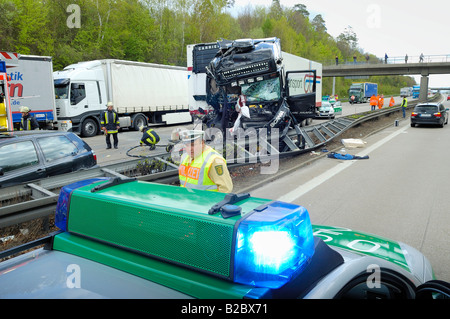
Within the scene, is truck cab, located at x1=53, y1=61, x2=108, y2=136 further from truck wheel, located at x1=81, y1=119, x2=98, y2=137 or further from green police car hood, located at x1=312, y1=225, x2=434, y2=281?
green police car hood, located at x1=312, y1=225, x2=434, y2=281

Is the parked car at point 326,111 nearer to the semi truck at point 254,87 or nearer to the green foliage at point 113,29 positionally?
the semi truck at point 254,87

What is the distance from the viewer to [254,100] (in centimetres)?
1396

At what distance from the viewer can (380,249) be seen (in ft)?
10.1

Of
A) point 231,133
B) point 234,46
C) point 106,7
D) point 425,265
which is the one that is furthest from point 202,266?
point 106,7

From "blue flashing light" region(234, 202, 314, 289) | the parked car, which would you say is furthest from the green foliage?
"blue flashing light" region(234, 202, 314, 289)

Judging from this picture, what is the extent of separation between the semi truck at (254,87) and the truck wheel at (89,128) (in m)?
8.27

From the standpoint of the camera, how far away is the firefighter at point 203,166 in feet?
12.6

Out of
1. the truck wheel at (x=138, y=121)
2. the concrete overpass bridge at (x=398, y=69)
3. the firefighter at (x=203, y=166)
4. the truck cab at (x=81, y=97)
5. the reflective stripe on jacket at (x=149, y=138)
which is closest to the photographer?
the firefighter at (x=203, y=166)

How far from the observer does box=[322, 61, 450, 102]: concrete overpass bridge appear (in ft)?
173

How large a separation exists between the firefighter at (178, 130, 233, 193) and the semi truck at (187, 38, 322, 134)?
8861 mm

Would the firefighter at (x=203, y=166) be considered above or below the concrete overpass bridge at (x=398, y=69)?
below

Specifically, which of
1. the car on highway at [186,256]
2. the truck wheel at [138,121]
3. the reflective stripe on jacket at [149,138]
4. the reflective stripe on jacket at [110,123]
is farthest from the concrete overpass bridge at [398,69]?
the car on highway at [186,256]

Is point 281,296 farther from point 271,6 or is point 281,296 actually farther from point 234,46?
point 271,6
